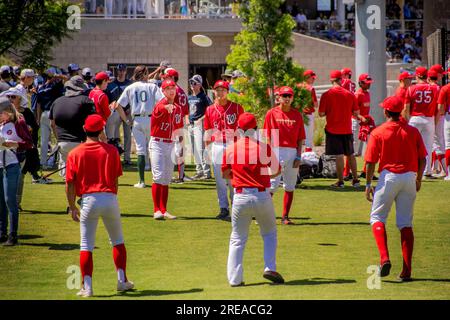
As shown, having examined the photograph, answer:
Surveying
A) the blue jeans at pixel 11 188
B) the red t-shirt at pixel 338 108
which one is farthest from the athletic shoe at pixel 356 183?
the blue jeans at pixel 11 188

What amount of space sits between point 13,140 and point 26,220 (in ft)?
8.84

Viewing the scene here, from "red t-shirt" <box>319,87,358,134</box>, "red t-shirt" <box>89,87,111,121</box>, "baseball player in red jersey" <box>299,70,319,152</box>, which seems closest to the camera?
"red t-shirt" <box>89,87,111,121</box>

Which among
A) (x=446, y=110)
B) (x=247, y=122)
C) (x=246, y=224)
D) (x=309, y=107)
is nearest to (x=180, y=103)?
(x=309, y=107)

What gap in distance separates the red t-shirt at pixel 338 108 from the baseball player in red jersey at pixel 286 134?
13.0ft

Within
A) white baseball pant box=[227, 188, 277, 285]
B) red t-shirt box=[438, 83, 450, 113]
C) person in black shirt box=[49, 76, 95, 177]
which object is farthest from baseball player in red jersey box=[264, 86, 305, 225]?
red t-shirt box=[438, 83, 450, 113]

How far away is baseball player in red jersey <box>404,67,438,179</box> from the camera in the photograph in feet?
66.0

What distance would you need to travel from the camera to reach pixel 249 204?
11570mm

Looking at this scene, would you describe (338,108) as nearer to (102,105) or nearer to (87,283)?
(102,105)

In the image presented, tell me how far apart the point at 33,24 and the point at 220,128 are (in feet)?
41.3

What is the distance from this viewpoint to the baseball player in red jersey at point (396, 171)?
39.1 feet

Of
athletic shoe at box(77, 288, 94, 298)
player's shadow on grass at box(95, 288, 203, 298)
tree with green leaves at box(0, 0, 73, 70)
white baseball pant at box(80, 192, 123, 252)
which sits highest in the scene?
tree with green leaves at box(0, 0, 73, 70)

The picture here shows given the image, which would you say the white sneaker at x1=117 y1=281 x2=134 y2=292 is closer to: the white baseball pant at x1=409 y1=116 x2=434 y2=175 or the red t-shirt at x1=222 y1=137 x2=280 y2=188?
the red t-shirt at x1=222 y1=137 x2=280 y2=188

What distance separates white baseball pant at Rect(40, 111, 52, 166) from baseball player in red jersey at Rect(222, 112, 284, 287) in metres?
10.9

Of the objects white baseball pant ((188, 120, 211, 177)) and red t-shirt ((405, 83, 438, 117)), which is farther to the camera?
white baseball pant ((188, 120, 211, 177))
